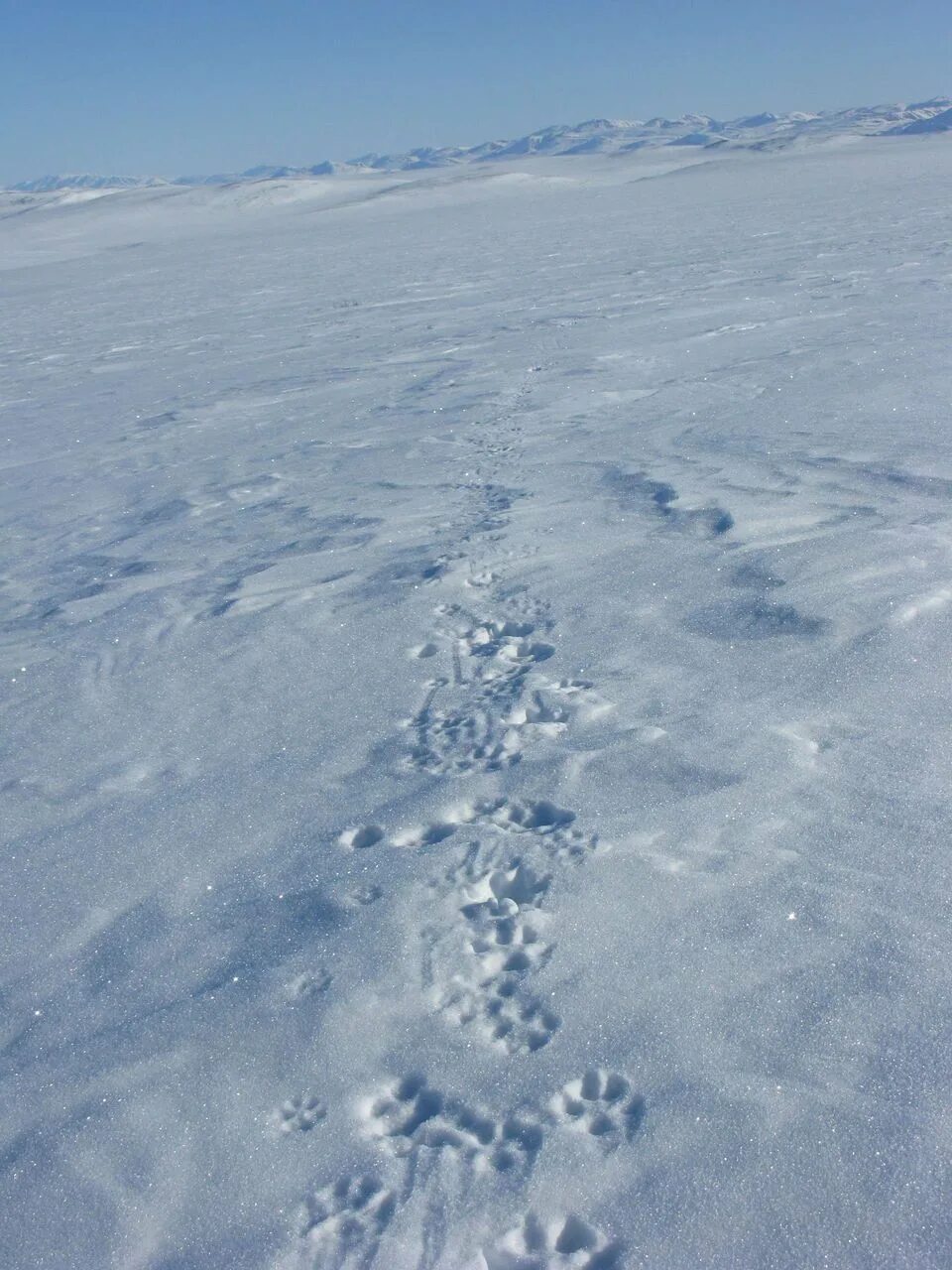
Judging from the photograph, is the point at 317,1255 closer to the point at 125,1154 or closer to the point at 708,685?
the point at 125,1154

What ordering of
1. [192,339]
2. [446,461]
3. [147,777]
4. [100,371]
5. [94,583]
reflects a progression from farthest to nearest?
[192,339] < [100,371] < [446,461] < [94,583] < [147,777]

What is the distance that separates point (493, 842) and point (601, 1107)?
0.94 metres

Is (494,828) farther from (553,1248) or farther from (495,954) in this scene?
(553,1248)

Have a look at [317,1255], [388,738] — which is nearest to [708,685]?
[388,738]

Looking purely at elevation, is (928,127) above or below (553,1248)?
below

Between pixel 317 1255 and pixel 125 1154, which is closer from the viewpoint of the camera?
pixel 317 1255

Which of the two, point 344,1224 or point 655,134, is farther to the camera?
point 655,134

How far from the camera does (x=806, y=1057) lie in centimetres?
223

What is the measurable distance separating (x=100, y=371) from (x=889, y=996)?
11.8m

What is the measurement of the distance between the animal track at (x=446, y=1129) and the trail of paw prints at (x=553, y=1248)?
13cm

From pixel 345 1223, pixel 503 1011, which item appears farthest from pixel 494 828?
pixel 345 1223

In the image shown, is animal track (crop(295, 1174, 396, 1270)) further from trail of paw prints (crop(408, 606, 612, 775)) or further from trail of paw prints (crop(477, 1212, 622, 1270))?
trail of paw prints (crop(408, 606, 612, 775))

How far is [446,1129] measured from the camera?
86.4 inches

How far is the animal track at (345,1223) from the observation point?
1.98 m
